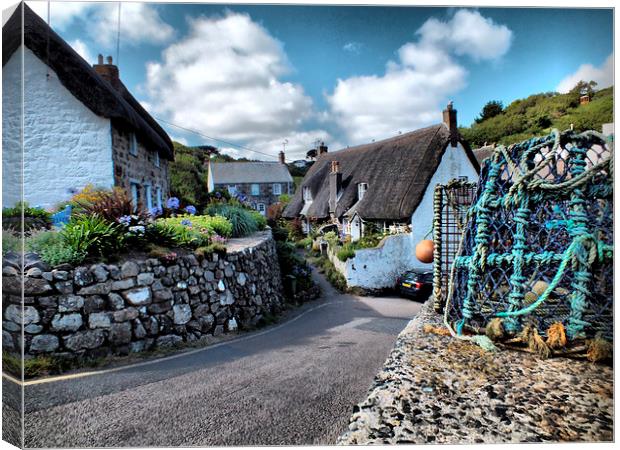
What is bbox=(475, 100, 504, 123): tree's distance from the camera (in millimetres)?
2307

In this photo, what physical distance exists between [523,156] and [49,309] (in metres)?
3.35

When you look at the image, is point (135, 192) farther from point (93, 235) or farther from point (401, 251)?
point (401, 251)

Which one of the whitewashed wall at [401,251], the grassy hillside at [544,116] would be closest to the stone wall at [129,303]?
the whitewashed wall at [401,251]

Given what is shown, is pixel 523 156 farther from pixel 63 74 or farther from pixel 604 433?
pixel 63 74

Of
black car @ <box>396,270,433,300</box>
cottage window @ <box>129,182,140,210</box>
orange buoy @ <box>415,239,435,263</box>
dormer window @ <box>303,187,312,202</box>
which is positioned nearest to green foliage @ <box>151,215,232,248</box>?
cottage window @ <box>129,182,140,210</box>

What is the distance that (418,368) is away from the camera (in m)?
1.88

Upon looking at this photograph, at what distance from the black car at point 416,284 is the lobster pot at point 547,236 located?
3.23 ft

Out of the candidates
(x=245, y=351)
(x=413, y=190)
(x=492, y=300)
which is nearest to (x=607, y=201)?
(x=492, y=300)

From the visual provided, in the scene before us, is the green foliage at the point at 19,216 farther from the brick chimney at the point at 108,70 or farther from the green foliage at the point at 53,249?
the brick chimney at the point at 108,70

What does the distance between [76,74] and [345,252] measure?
125 inches

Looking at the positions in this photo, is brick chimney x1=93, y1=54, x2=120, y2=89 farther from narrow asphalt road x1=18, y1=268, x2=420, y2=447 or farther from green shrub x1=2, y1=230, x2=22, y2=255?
narrow asphalt road x1=18, y1=268, x2=420, y2=447

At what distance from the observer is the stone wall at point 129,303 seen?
232cm

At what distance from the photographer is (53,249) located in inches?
98.9

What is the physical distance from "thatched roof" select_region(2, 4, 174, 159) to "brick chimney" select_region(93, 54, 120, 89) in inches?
2.0
